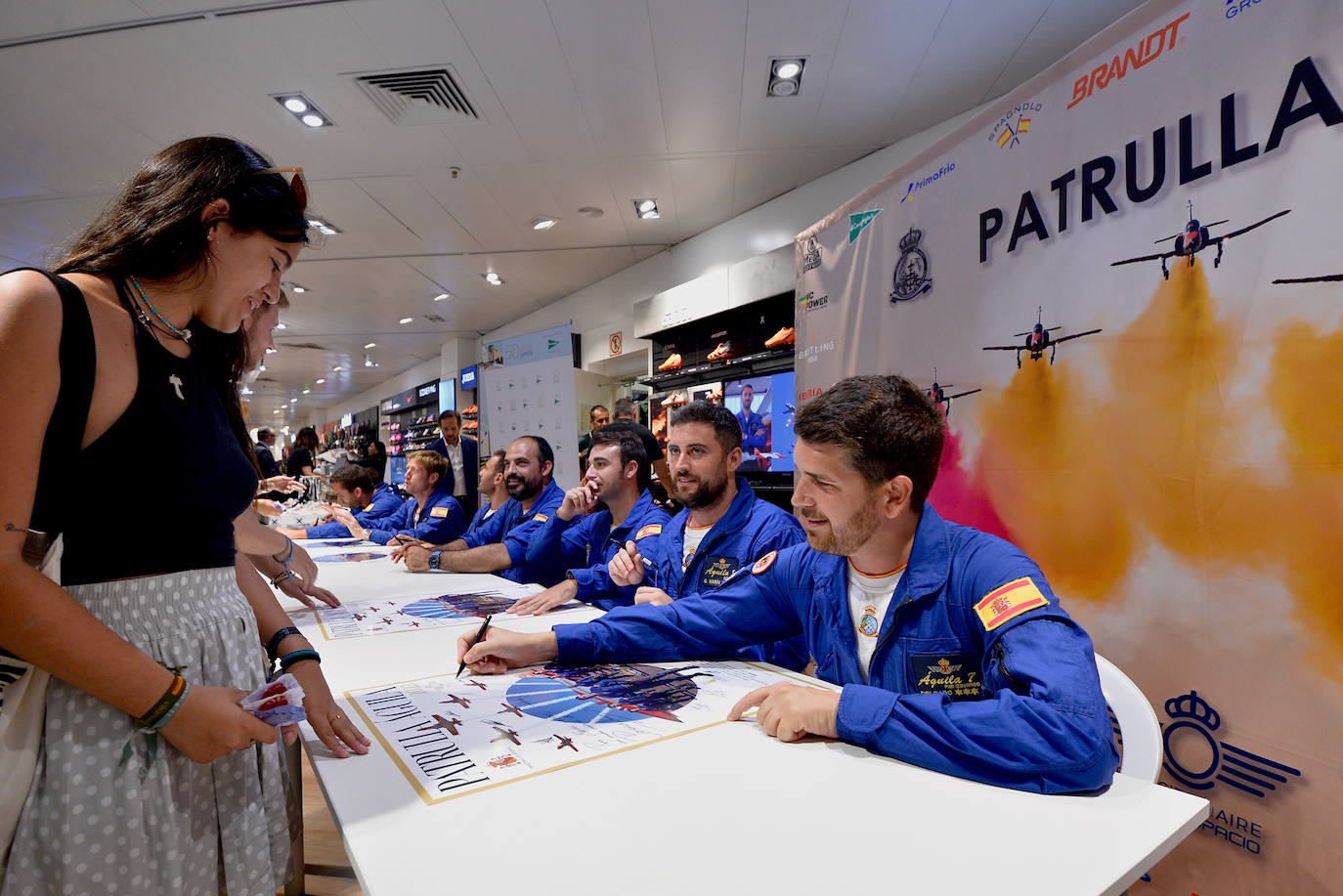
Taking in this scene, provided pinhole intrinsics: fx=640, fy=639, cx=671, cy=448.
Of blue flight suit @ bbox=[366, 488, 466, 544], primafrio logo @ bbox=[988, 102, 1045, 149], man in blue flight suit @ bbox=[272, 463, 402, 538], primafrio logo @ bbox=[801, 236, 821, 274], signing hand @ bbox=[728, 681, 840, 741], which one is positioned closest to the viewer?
signing hand @ bbox=[728, 681, 840, 741]

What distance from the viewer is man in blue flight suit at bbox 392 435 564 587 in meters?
3.09

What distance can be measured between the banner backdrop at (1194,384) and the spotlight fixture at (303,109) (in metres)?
3.87

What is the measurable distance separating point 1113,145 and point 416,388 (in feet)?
42.2

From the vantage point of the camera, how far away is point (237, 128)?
417cm

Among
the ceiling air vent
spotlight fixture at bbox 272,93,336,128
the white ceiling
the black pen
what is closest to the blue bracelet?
the black pen

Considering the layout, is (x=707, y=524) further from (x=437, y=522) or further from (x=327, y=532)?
(x=327, y=532)

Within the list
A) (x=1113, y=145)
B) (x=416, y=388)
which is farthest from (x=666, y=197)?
(x=416, y=388)

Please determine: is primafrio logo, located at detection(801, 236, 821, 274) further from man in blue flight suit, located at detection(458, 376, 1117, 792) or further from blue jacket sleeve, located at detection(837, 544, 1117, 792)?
blue jacket sleeve, located at detection(837, 544, 1117, 792)

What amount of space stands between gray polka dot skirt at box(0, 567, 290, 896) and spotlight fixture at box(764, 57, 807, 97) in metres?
3.75

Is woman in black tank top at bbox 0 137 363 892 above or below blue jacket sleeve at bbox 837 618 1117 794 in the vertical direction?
above

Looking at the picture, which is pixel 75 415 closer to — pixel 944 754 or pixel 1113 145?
pixel 944 754

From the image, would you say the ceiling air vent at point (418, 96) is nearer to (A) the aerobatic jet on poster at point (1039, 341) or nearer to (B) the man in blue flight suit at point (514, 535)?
(B) the man in blue flight suit at point (514, 535)

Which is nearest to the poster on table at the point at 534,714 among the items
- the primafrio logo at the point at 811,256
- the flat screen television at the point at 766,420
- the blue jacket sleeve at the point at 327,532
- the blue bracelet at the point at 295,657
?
the blue bracelet at the point at 295,657

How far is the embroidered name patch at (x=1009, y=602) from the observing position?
1079mm
